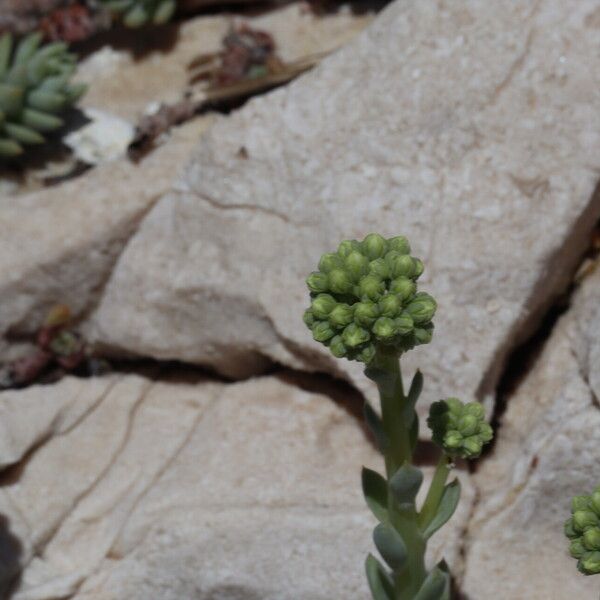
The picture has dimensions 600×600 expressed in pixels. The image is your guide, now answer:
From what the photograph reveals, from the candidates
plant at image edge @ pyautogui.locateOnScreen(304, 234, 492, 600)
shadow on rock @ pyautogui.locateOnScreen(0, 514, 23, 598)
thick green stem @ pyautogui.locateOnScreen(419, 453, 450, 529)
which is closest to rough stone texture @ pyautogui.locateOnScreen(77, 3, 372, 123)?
shadow on rock @ pyautogui.locateOnScreen(0, 514, 23, 598)

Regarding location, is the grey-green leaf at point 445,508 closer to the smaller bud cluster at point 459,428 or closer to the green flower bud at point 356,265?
the smaller bud cluster at point 459,428

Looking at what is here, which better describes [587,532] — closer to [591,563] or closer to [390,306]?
[591,563]

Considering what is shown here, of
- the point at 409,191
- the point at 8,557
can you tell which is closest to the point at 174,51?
the point at 409,191

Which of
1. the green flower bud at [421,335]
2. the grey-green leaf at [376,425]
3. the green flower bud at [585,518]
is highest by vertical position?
the green flower bud at [421,335]

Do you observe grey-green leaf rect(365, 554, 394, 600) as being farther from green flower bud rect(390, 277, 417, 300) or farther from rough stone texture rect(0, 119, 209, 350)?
rough stone texture rect(0, 119, 209, 350)

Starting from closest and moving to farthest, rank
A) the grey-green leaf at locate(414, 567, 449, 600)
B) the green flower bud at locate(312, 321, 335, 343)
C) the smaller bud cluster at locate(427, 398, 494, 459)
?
the green flower bud at locate(312, 321, 335, 343) → the smaller bud cluster at locate(427, 398, 494, 459) → the grey-green leaf at locate(414, 567, 449, 600)

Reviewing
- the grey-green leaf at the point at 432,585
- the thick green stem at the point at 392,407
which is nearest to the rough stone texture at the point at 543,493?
the grey-green leaf at the point at 432,585
